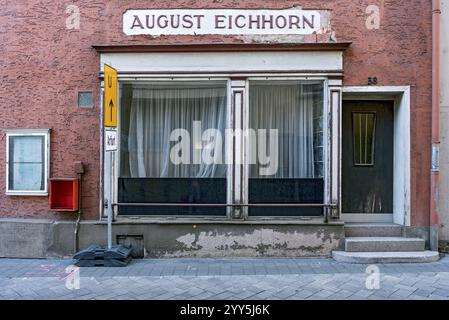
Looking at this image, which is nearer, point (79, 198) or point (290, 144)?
point (79, 198)

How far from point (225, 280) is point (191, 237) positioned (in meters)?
1.51

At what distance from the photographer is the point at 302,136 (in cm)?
791

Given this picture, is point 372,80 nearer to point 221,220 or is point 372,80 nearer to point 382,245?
point 382,245

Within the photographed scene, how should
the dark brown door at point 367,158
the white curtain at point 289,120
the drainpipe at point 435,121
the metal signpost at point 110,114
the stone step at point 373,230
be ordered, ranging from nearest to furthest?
1. the metal signpost at point 110,114
2. the drainpipe at point 435,121
3. the stone step at point 373,230
4. the white curtain at point 289,120
5. the dark brown door at point 367,158

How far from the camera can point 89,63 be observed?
7.53m

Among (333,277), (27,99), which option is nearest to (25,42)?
(27,99)

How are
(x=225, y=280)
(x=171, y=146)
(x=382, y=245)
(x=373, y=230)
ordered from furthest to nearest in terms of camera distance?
1. (x=171, y=146)
2. (x=373, y=230)
3. (x=382, y=245)
4. (x=225, y=280)

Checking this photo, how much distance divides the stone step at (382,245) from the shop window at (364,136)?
1.61 meters

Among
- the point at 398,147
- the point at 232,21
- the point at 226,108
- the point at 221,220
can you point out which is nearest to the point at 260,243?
the point at 221,220

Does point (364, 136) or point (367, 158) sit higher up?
point (364, 136)

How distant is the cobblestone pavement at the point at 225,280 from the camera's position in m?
5.43

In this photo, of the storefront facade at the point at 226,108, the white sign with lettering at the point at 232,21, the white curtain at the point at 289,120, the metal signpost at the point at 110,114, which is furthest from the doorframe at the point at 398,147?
the metal signpost at the point at 110,114

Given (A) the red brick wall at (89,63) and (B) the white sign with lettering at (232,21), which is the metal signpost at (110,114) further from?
(B) the white sign with lettering at (232,21)

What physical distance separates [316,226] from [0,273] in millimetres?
5359
